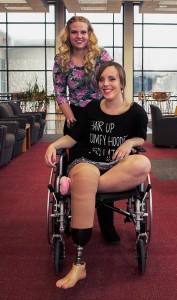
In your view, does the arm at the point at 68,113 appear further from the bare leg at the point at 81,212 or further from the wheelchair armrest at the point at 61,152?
the bare leg at the point at 81,212

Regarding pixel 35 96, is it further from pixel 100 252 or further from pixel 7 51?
pixel 100 252

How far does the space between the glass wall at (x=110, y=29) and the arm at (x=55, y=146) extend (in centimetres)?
1406

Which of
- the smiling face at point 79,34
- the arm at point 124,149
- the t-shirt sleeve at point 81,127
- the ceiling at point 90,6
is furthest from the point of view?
the ceiling at point 90,6

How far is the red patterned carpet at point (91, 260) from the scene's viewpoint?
2.07m

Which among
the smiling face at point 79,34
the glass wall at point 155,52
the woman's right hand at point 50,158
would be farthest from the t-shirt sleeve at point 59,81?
the glass wall at point 155,52

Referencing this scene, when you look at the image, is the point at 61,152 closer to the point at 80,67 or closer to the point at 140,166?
the point at 140,166

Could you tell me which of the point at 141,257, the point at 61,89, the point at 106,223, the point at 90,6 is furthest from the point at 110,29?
the point at 141,257

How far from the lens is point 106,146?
2432 mm

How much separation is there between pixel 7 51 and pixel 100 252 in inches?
577

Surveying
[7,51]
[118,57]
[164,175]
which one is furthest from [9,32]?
[164,175]

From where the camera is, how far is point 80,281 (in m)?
2.20

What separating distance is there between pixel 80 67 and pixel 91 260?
4.03 feet

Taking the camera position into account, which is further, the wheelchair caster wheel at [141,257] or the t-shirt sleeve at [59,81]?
the t-shirt sleeve at [59,81]

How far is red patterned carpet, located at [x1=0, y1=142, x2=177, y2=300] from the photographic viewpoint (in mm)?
2071
